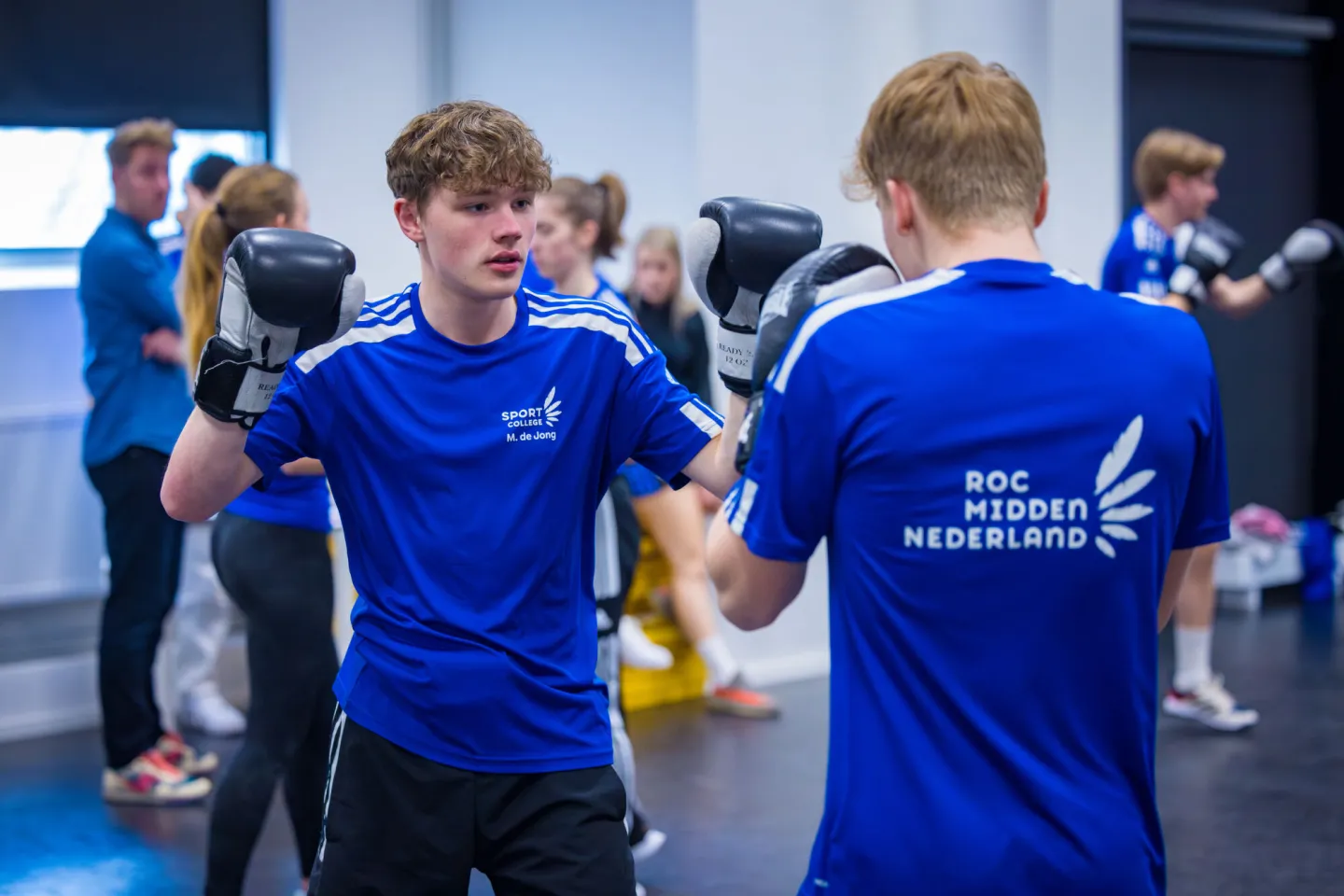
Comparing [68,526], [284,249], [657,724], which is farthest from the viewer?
[68,526]

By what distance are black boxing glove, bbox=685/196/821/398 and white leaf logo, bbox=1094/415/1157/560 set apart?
0.53 meters

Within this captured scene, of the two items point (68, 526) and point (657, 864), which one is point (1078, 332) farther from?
point (68, 526)

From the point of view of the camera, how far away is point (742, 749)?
447cm

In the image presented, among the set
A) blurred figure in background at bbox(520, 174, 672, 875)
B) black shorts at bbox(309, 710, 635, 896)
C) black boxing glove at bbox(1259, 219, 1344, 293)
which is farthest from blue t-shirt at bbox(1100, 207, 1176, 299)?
black shorts at bbox(309, 710, 635, 896)

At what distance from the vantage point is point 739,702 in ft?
16.0

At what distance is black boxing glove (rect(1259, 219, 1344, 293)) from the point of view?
17.6 ft

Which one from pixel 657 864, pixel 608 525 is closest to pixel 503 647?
pixel 608 525

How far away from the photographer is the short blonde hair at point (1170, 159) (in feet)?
16.1

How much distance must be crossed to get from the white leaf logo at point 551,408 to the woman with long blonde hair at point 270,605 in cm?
86

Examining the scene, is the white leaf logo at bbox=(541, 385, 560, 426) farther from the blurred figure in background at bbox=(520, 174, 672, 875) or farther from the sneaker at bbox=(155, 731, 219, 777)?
the sneaker at bbox=(155, 731, 219, 777)

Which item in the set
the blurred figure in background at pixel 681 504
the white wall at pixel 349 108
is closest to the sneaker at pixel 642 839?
the blurred figure in background at pixel 681 504

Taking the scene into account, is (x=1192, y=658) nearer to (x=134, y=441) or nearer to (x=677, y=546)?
(x=677, y=546)

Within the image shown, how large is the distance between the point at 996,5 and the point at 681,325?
5.89ft

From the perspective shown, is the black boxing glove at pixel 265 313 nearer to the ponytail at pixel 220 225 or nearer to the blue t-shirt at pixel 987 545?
the blue t-shirt at pixel 987 545
